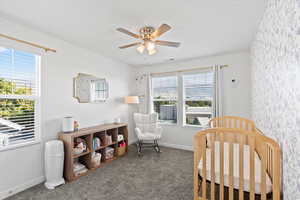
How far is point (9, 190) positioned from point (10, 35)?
216 cm

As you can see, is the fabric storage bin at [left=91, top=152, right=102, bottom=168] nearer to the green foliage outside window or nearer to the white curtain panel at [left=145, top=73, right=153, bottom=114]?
the green foliage outside window

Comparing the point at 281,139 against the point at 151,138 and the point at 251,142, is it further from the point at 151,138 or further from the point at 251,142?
the point at 151,138

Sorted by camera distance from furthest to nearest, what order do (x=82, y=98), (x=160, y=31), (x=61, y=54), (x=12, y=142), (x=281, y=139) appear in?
(x=82, y=98), (x=61, y=54), (x=12, y=142), (x=160, y=31), (x=281, y=139)

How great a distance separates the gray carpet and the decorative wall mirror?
1.46 metres

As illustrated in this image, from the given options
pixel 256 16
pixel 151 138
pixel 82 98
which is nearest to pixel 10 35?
pixel 82 98

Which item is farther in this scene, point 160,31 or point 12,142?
point 12,142

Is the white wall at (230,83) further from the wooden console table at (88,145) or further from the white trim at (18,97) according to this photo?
the white trim at (18,97)

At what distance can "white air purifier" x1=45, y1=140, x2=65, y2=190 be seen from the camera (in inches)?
85.8

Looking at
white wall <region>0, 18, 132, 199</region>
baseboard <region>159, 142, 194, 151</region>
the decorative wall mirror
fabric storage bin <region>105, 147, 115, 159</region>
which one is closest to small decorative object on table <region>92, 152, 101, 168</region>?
fabric storage bin <region>105, 147, 115, 159</region>

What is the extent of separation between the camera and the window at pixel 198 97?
12.2 feet

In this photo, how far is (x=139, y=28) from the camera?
7.34 ft

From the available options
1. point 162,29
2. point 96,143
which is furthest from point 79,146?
point 162,29

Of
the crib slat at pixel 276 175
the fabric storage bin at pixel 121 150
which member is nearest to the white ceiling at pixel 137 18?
the crib slat at pixel 276 175

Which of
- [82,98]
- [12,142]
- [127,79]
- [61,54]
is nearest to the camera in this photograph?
[12,142]
